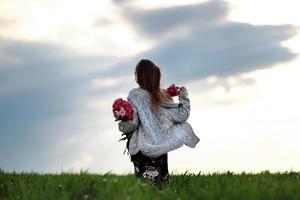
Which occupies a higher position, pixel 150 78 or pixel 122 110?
pixel 150 78

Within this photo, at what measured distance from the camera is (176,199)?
1130cm

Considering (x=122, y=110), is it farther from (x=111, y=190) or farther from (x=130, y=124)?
(x=111, y=190)

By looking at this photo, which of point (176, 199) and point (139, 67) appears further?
point (139, 67)

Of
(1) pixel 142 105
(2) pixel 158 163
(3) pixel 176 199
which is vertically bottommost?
(3) pixel 176 199

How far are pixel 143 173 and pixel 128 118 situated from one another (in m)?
1.19

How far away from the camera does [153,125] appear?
14.1 m

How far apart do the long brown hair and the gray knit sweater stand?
10 centimetres

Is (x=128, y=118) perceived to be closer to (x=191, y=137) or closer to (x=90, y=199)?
(x=191, y=137)

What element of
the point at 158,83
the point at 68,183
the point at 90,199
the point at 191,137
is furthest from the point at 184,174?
the point at 90,199

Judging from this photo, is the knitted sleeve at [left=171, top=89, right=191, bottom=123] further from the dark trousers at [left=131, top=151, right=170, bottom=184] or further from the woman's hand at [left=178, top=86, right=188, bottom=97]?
the dark trousers at [left=131, top=151, right=170, bottom=184]

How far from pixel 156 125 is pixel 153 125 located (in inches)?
3.3

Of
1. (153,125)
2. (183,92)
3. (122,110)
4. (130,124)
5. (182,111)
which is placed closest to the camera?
(122,110)

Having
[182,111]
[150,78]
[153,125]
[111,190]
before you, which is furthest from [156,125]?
[111,190]

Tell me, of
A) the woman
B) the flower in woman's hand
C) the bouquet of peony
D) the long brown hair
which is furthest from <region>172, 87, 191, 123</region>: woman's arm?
the bouquet of peony
